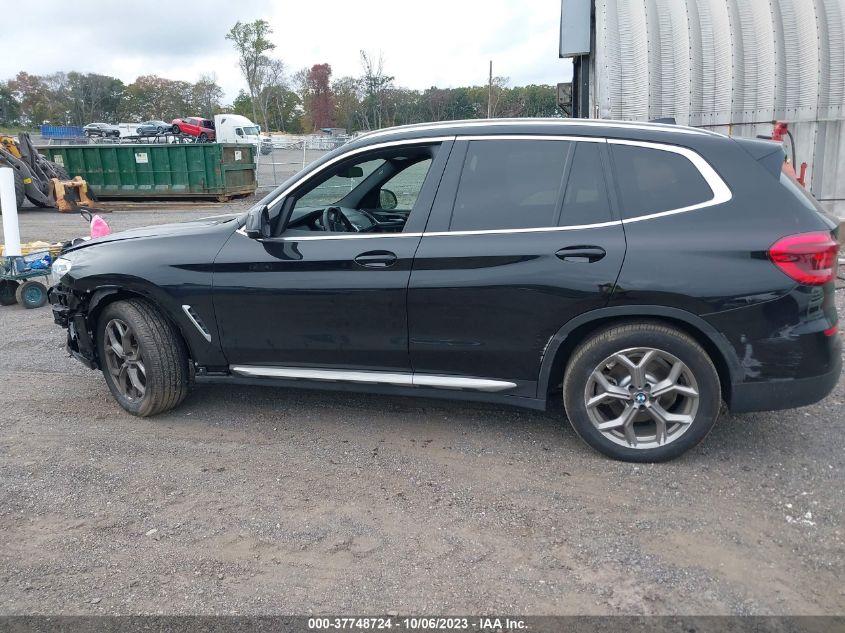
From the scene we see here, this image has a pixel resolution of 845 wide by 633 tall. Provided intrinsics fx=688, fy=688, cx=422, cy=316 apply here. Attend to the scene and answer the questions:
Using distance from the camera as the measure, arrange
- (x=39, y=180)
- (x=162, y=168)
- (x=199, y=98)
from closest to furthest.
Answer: (x=39, y=180) < (x=162, y=168) < (x=199, y=98)

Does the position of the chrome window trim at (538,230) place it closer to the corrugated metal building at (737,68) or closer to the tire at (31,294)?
the tire at (31,294)

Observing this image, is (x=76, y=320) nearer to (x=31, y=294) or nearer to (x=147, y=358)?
(x=147, y=358)

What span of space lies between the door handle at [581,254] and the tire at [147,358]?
2544mm

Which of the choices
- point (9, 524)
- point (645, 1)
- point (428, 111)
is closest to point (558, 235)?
point (9, 524)

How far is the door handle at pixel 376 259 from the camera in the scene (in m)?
3.88

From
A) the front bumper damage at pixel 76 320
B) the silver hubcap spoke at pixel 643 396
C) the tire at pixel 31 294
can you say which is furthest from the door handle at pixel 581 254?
the tire at pixel 31 294

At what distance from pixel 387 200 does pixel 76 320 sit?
2.34 metres

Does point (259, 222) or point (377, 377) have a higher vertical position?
point (259, 222)

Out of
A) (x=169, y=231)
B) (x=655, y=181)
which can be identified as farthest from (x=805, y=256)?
(x=169, y=231)

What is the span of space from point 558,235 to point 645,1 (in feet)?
32.2

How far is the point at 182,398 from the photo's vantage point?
4.65 m

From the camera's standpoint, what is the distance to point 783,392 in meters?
3.51

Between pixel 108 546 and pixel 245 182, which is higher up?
pixel 245 182

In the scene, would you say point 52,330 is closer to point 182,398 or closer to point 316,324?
point 182,398
